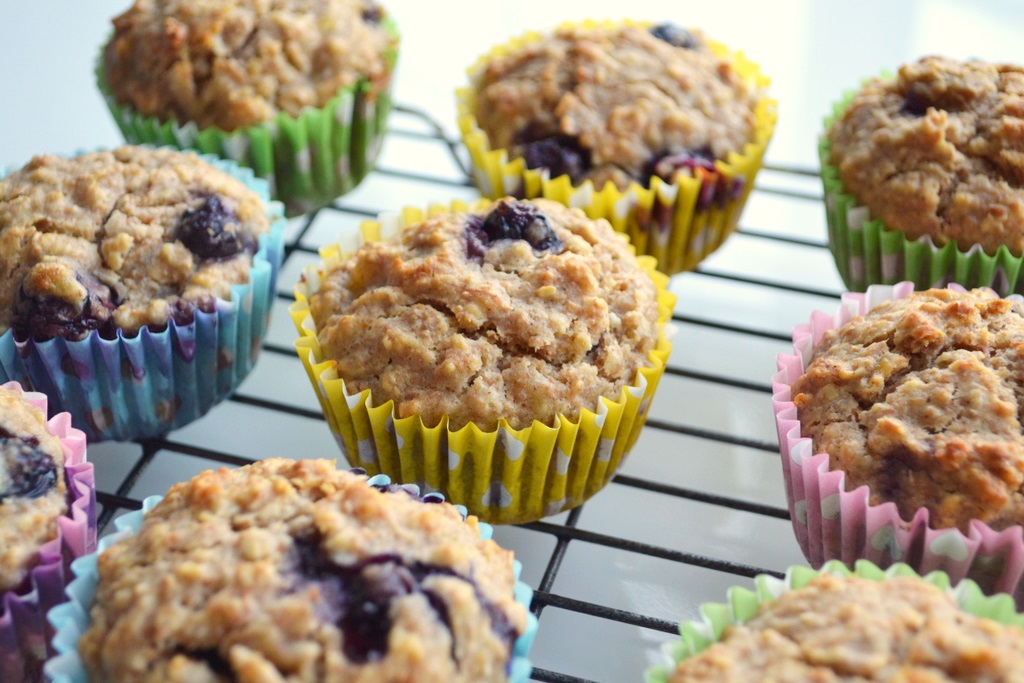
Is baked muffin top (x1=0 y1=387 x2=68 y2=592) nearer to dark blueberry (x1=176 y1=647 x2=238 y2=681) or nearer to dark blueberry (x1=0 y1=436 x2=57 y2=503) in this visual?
dark blueberry (x1=0 y1=436 x2=57 y2=503)

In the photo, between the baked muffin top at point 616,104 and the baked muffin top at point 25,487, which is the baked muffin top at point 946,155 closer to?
the baked muffin top at point 616,104

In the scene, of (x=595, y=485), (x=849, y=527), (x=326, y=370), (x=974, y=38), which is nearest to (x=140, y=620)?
(x=326, y=370)

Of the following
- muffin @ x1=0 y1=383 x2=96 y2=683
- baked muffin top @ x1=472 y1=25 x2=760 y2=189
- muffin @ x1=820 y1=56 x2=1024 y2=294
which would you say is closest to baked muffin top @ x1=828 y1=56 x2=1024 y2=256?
muffin @ x1=820 y1=56 x2=1024 y2=294

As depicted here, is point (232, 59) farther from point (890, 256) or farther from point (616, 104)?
point (890, 256)

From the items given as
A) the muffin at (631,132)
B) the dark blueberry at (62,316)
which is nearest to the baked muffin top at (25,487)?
the dark blueberry at (62,316)

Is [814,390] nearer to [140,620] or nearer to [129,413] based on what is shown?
[140,620]

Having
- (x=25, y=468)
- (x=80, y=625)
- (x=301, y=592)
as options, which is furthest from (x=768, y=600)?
(x=25, y=468)
